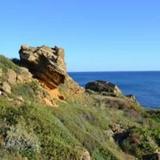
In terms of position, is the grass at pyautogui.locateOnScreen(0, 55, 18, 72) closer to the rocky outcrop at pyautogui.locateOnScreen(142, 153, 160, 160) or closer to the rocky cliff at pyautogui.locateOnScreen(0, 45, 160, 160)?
the rocky cliff at pyautogui.locateOnScreen(0, 45, 160, 160)

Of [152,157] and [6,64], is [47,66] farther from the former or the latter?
[152,157]

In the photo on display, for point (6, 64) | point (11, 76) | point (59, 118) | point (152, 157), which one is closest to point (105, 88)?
point (6, 64)

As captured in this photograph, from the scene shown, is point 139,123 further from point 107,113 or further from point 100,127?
point 100,127

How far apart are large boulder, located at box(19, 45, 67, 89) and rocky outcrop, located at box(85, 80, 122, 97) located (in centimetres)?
1064

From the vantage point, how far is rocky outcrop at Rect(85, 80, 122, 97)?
4788 cm

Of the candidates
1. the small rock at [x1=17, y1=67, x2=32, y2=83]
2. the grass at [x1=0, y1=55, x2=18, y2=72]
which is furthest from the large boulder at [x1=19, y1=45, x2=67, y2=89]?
the grass at [x1=0, y1=55, x2=18, y2=72]

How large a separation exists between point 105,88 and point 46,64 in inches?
541

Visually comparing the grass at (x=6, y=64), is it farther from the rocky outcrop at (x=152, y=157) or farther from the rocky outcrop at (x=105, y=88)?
the rocky outcrop at (x=105, y=88)

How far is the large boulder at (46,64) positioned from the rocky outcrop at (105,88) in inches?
419

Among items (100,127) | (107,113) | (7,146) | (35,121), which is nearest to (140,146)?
(100,127)

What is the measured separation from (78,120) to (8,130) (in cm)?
821

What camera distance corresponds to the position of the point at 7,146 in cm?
2523

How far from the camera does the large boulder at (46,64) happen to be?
36688 millimetres

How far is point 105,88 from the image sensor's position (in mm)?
49688
